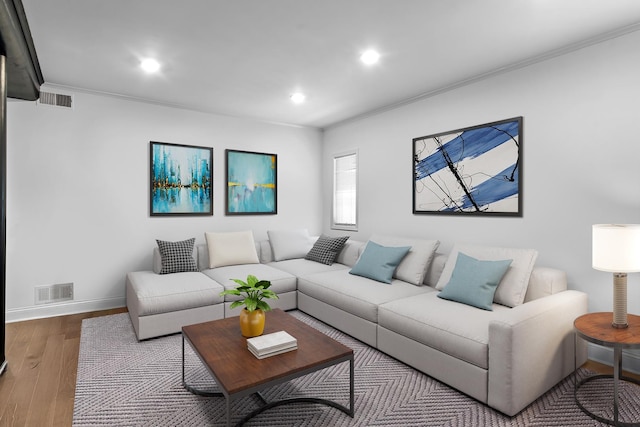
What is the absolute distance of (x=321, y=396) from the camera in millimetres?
Answer: 2301

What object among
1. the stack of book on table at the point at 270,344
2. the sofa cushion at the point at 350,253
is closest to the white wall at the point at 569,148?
the sofa cushion at the point at 350,253

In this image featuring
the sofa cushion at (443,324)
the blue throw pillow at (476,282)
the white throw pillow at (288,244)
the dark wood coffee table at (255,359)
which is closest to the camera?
the dark wood coffee table at (255,359)

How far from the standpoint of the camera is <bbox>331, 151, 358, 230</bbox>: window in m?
5.11

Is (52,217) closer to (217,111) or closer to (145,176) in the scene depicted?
(145,176)

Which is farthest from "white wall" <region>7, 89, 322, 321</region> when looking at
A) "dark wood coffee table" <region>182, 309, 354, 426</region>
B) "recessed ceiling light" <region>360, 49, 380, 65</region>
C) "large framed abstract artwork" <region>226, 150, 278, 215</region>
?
"recessed ceiling light" <region>360, 49, 380, 65</region>

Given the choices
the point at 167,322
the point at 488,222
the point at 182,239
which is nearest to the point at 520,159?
the point at 488,222

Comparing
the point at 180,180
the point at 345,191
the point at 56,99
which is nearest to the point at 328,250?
the point at 345,191

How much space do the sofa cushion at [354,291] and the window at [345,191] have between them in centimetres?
145

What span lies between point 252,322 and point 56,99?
3.39 metres

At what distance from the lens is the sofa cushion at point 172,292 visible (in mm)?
3193

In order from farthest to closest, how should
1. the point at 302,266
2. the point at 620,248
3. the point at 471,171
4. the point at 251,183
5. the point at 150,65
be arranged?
the point at 251,183 → the point at 302,266 → the point at 471,171 → the point at 150,65 → the point at 620,248

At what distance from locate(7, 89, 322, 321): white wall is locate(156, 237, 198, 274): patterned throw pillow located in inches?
19.6

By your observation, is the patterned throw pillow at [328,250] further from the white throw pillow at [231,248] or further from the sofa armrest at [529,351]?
the sofa armrest at [529,351]

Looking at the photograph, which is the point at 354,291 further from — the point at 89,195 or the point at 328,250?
the point at 89,195
